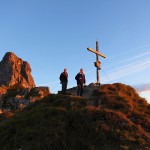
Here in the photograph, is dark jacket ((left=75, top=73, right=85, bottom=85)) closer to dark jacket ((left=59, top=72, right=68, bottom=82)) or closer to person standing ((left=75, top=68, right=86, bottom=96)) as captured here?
person standing ((left=75, top=68, right=86, bottom=96))

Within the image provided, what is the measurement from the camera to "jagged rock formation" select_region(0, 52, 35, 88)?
590ft

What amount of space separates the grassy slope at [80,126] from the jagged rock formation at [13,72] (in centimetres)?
15378

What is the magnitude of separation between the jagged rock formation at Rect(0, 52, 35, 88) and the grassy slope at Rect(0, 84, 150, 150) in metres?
154

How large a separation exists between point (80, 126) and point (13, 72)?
6567 inches

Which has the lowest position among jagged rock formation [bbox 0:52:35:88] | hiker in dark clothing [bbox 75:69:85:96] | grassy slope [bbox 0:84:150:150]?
grassy slope [bbox 0:84:150:150]

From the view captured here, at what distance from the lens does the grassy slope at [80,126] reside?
19312 millimetres

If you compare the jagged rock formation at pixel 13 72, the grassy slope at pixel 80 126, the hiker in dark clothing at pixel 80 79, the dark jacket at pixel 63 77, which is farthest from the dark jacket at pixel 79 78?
the jagged rock formation at pixel 13 72

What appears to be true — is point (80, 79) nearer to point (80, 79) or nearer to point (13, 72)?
point (80, 79)

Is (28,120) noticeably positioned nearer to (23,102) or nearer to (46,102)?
(46,102)

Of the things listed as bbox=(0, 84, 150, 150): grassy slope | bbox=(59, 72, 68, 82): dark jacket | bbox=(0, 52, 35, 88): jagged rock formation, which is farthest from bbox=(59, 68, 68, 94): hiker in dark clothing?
bbox=(0, 52, 35, 88): jagged rock formation

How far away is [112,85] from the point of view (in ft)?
94.4

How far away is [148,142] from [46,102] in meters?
9.79

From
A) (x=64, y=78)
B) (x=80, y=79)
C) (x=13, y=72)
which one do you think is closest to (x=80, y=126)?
(x=80, y=79)

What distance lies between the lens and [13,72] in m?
183
